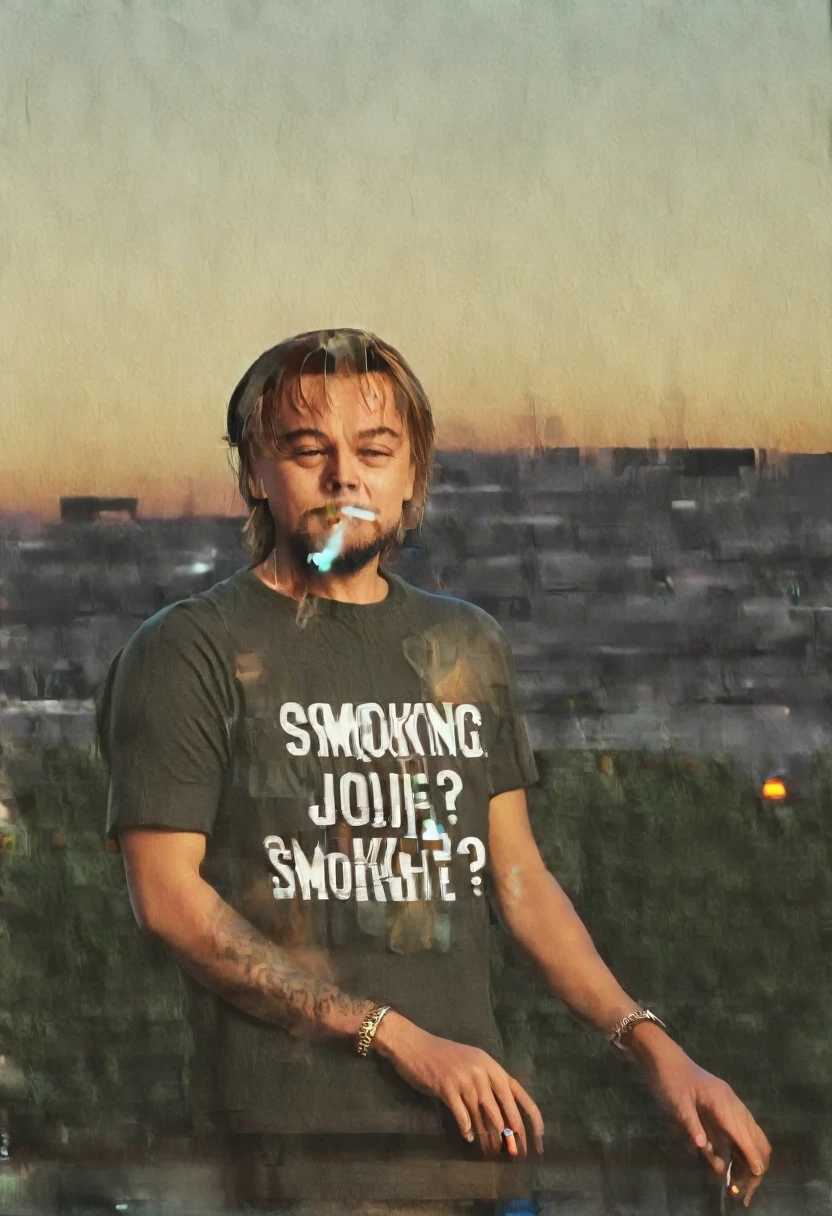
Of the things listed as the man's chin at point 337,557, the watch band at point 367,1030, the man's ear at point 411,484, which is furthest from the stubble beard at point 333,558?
the watch band at point 367,1030

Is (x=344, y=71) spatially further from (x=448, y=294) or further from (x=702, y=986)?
(x=702, y=986)

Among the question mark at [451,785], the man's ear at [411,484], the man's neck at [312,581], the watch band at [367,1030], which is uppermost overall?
the man's ear at [411,484]

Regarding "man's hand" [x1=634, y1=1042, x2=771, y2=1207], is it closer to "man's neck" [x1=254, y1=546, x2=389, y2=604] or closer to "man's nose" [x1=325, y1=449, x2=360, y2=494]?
"man's neck" [x1=254, y1=546, x2=389, y2=604]

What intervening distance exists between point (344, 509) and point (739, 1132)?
1.32 meters

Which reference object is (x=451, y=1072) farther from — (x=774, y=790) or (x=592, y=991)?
(x=774, y=790)

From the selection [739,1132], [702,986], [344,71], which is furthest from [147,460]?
[739,1132]

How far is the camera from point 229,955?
2684 mm

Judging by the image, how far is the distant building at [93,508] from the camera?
295 cm

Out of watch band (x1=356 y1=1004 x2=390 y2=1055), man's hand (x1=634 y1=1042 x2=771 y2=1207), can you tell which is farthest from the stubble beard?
man's hand (x1=634 y1=1042 x2=771 y2=1207)

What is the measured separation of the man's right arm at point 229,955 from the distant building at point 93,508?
2.01 ft

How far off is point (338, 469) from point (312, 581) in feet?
0.70

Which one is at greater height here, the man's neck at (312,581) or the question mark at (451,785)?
the man's neck at (312,581)

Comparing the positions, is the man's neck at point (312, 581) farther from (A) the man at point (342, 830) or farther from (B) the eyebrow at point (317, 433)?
(B) the eyebrow at point (317, 433)

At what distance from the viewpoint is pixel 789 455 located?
3.02 metres
